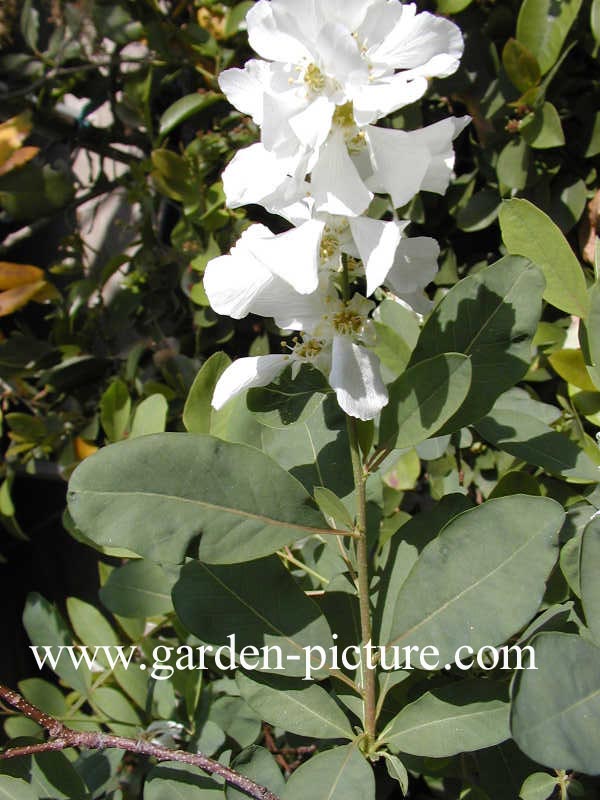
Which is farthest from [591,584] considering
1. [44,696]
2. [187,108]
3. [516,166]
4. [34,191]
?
[34,191]

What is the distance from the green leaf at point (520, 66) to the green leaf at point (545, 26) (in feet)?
0.07

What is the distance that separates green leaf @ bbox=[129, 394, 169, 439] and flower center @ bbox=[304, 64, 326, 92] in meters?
0.56

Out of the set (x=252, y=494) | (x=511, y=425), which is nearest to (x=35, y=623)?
(x=252, y=494)

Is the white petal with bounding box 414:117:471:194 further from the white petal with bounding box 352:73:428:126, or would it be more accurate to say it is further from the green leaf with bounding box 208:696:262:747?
the green leaf with bounding box 208:696:262:747

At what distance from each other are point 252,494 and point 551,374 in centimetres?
76

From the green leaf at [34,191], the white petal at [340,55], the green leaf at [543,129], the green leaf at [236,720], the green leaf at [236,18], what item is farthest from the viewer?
the green leaf at [34,191]

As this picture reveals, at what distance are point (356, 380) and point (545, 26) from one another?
815mm

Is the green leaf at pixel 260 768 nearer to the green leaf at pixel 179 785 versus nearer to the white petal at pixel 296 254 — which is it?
the green leaf at pixel 179 785

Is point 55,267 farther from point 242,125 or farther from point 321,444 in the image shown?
point 321,444

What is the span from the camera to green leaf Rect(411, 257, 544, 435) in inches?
27.5

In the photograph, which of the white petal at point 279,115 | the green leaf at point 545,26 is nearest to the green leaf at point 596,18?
the green leaf at point 545,26

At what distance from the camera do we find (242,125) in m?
1.44

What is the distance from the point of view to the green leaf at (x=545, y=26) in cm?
109

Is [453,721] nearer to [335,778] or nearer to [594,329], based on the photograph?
[335,778]
